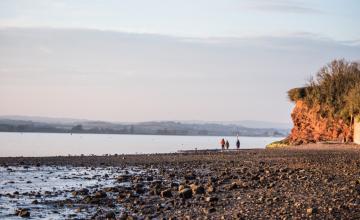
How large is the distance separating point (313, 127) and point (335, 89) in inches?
264

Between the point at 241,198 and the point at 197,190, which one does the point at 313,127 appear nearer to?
the point at 197,190

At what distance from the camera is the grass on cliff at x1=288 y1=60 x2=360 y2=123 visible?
63.9m

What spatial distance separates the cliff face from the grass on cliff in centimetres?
89

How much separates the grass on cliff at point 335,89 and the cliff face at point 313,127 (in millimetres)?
892

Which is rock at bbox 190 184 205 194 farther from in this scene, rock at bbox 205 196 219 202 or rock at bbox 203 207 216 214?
rock at bbox 203 207 216 214

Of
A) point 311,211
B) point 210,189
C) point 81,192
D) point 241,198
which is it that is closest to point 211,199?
point 241,198

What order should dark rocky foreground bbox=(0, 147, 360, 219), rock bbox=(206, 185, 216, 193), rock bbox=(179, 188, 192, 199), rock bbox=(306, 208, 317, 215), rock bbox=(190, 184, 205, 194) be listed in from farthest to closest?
rock bbox=(206, 185, 216, 193) → rock bbox=(190, 184, 205, 194) → rock bbox=(179, 188, 192, 199) → dark rocky foreground bbox=(0, 147, 360, 219) → rock bbox=(306, 208, 317, 215)

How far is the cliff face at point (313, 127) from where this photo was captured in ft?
214

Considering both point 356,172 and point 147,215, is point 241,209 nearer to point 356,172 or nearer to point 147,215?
point 147,215

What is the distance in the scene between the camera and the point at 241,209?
16031mm

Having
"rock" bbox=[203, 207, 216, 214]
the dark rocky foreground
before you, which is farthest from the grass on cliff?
"rock" bbox=[203, 207, 216, 214]

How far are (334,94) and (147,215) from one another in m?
53.9

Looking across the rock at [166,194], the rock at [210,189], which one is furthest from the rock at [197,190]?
the rock at [166,194]

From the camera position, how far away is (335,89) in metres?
66.2
